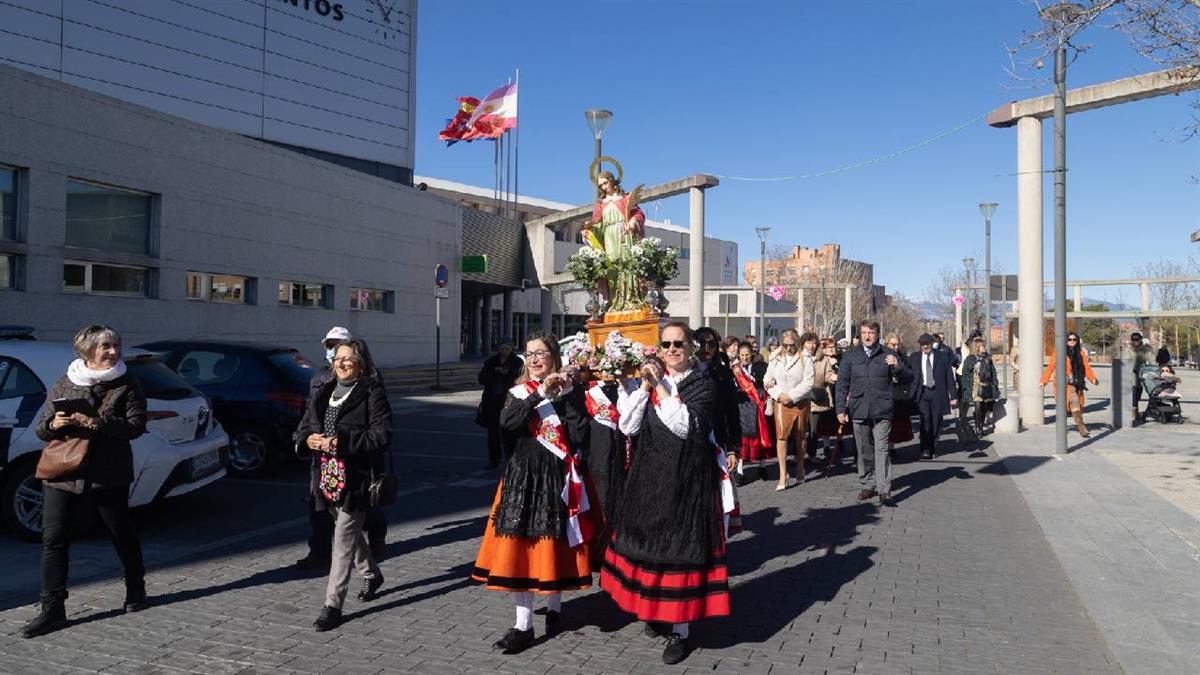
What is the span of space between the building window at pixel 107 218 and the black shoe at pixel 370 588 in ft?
46.3

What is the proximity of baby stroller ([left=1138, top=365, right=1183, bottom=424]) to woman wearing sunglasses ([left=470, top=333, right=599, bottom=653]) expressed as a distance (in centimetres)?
1709

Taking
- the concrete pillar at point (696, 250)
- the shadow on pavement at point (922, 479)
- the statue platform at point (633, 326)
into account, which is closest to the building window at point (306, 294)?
the concrete pillar at point (696, 250)

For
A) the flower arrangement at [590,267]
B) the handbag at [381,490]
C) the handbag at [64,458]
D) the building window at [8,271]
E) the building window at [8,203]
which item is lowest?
the handbag at [381,490]

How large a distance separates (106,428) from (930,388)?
11.6 meters

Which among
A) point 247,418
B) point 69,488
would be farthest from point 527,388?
point 247,418

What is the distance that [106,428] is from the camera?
203 inches

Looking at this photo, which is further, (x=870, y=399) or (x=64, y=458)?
(x=870, y=399)

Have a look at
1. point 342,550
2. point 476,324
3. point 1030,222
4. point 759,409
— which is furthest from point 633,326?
point 476,324

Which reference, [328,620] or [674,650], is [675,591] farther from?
[328,620]

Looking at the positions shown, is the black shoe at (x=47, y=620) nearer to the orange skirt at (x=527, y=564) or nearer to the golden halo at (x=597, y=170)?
the orange skirt at (x=527, y=564)

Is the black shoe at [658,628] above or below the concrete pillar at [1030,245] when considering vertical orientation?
below

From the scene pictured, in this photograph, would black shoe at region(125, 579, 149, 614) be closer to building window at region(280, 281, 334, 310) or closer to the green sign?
building window at region(280, 281, 334, 310)

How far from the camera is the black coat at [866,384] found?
926 centimetres

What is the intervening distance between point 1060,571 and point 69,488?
6736mm
